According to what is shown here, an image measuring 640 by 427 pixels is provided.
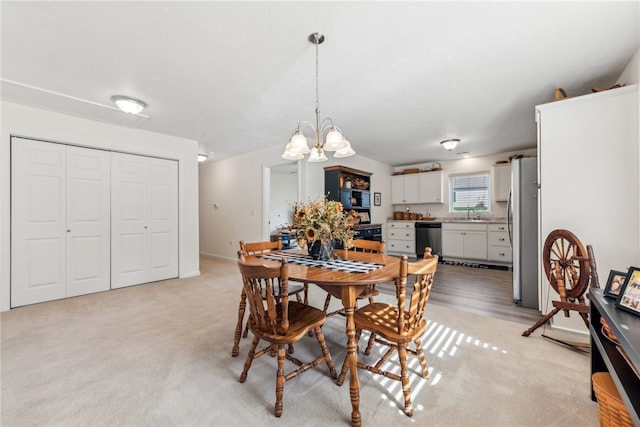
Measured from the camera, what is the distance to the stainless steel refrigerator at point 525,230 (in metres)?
2.99

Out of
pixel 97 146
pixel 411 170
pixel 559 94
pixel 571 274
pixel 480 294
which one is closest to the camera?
pixel 571 274

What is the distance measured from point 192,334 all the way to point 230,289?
1368 millimetres

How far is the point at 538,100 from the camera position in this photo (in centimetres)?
302

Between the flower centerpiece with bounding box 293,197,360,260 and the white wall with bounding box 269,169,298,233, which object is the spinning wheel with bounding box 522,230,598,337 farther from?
the white wall with bounding box 269,169,298,233

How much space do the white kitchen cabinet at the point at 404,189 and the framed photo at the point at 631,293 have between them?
17.5ft

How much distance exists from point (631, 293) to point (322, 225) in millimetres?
1637

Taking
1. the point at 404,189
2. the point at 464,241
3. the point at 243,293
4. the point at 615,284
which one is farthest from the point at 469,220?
the point at 243,293

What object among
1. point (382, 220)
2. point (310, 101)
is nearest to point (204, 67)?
point (310, 101)

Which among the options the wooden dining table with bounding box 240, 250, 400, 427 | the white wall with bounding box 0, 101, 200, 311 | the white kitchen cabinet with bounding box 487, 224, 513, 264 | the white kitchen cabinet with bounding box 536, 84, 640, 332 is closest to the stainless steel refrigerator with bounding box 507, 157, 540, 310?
the white kitchen cabinet with bounding box 536, 84, 640, 332

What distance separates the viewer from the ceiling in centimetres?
171

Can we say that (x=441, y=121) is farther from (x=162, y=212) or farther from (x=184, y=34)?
(x=162, y=212)

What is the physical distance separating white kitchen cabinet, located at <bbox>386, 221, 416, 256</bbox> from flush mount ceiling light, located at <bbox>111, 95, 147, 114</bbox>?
213 inches

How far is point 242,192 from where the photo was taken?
575 centimetres

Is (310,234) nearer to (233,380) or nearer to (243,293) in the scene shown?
(243,293)
